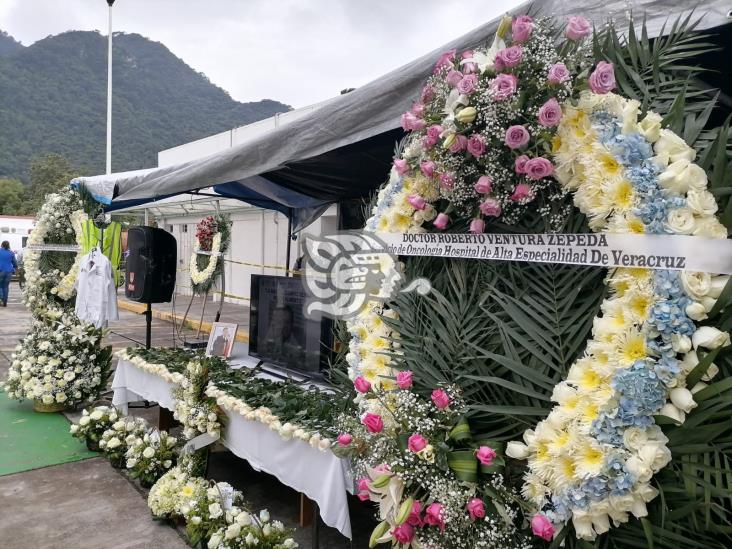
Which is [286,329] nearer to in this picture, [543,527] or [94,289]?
[543,527]

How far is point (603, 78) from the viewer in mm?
1296

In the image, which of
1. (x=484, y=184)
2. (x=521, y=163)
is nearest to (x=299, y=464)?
(x=484, y=184)

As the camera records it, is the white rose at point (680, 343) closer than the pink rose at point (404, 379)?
Yes

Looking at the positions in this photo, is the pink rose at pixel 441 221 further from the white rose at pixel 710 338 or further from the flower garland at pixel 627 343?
the white rose at pixel 710 338

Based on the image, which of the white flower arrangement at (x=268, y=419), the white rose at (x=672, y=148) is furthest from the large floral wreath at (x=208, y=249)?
the white rose at (x=672, y=148)

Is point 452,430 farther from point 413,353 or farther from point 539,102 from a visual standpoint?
point 539,102

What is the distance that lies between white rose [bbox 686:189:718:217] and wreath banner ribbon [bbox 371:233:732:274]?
6 centimetres

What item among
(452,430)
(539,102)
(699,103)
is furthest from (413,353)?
(699,103)

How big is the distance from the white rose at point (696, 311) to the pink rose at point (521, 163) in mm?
547

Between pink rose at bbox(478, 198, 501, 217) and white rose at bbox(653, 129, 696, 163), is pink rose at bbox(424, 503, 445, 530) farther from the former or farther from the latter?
white rose at bbox(653, 129, 696, 163)

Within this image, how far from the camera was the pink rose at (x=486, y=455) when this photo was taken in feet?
4.63

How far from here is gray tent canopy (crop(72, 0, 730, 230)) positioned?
5.09 feet

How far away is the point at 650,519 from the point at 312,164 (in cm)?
287

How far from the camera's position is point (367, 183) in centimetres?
395
